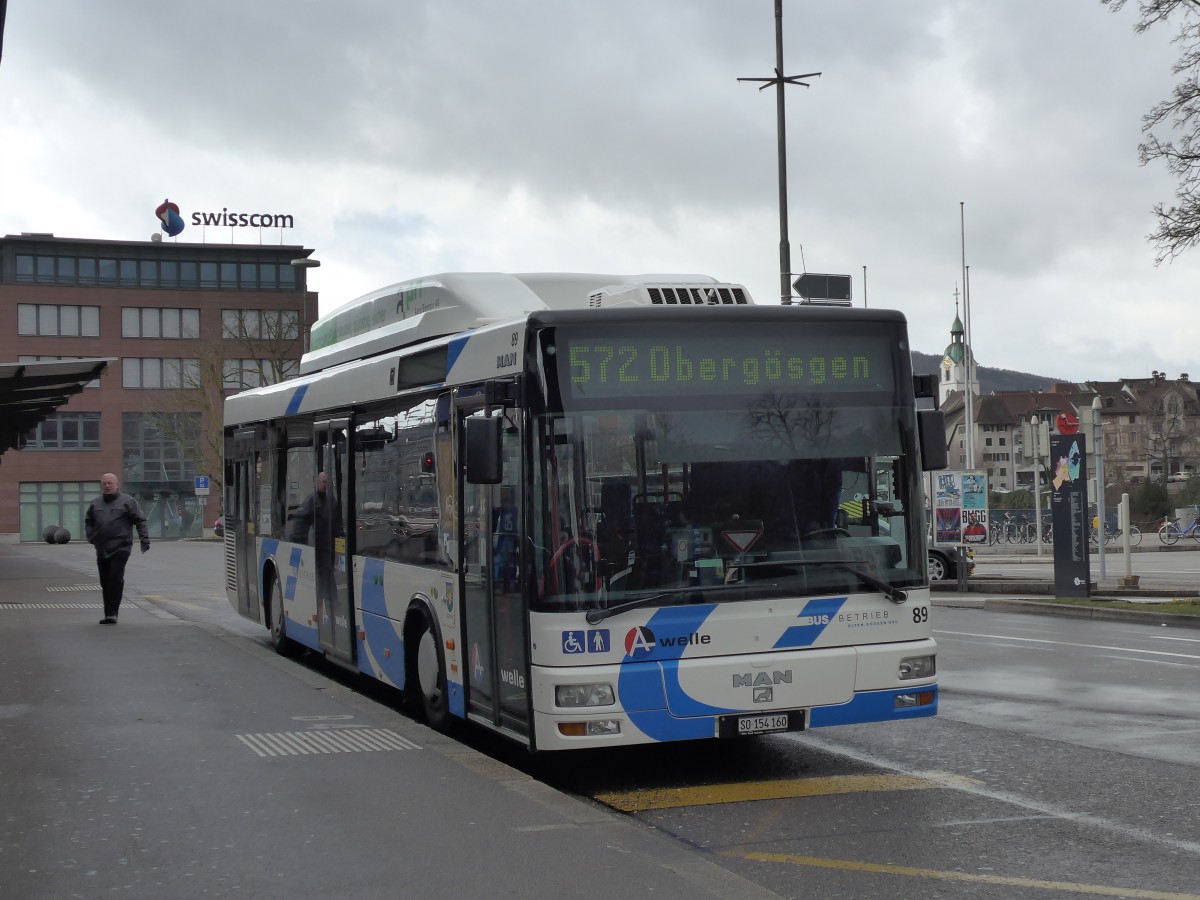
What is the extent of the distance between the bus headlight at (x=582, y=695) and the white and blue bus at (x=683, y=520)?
0.04 ft

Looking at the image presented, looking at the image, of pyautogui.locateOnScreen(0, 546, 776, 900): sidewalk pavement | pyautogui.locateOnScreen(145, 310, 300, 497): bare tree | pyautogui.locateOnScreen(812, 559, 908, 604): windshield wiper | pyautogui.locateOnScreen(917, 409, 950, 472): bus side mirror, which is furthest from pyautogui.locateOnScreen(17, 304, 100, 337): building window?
pyautogui.locateOnScreen(812, 559, 908, 604): windshield wiper

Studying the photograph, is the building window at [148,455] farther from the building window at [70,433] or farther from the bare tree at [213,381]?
the bare tree at [213,381]

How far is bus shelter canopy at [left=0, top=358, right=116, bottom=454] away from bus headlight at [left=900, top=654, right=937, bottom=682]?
13311 mm

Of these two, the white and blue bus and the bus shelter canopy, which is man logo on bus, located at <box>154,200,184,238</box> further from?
the white and blue bus

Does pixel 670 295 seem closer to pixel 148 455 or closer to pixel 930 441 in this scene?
pixel 930 441

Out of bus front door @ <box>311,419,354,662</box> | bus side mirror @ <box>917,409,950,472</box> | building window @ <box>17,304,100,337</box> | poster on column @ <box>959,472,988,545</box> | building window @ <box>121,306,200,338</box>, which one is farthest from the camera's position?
building window @ <box>121,306,200,338</box>

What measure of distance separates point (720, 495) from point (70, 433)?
8783cm

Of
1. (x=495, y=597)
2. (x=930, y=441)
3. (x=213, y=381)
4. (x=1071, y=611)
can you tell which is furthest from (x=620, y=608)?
(x=213, y=381)

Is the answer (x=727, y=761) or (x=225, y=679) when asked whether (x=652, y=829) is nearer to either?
(x=727, y=761)

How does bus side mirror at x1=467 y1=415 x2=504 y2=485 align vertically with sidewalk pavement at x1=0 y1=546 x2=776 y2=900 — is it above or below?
above

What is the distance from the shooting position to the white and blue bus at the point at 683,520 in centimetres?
775

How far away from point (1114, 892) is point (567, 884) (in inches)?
82.7

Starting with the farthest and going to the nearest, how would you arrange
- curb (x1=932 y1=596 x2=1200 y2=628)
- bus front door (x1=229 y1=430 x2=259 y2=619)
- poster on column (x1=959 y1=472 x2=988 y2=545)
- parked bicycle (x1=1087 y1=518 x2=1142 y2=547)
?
parked bicycle (x1=1087 y1=518 x2=1142 y2=547) < poster on column (x1=959 y1=472 x2=988 y2=545) < curb (x1=932 y1=596 x2=1200 y2=628) < bus front door (x1=229 y1=430 x2=259 y2=619)

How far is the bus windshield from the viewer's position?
776cm
